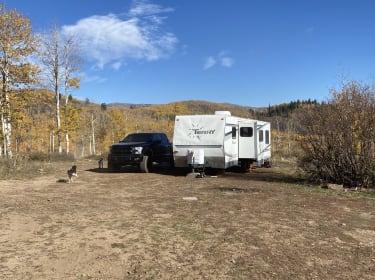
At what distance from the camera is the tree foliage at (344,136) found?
10951mm

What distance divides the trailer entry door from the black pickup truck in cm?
349

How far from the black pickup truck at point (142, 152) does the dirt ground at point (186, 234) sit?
17.1 ft

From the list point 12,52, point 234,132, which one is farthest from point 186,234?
point 12,52

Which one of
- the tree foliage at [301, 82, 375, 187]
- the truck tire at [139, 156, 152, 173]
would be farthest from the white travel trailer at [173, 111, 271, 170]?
the tree foliage at [301, 82, 375, 187]

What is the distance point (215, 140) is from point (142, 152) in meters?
3.48

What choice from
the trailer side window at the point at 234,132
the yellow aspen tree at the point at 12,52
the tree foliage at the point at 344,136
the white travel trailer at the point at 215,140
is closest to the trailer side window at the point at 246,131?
the white travel trailer at the point at 215,140

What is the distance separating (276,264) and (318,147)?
814 centimetres

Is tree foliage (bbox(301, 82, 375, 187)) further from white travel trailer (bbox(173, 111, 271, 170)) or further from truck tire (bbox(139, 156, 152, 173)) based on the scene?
truck tire (bbox(139, 156, 152, 173))

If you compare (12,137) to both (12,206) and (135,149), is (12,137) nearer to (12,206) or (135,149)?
(135,149)

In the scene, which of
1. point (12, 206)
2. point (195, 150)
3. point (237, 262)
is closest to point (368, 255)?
point (237, 262)

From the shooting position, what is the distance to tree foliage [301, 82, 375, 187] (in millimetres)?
10951

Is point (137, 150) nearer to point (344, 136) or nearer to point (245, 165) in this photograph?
point (245, 165)

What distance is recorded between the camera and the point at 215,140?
14195 millimetres

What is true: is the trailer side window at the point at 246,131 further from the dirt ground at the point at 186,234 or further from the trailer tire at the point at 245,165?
the dirt ground at the point at 186,234
